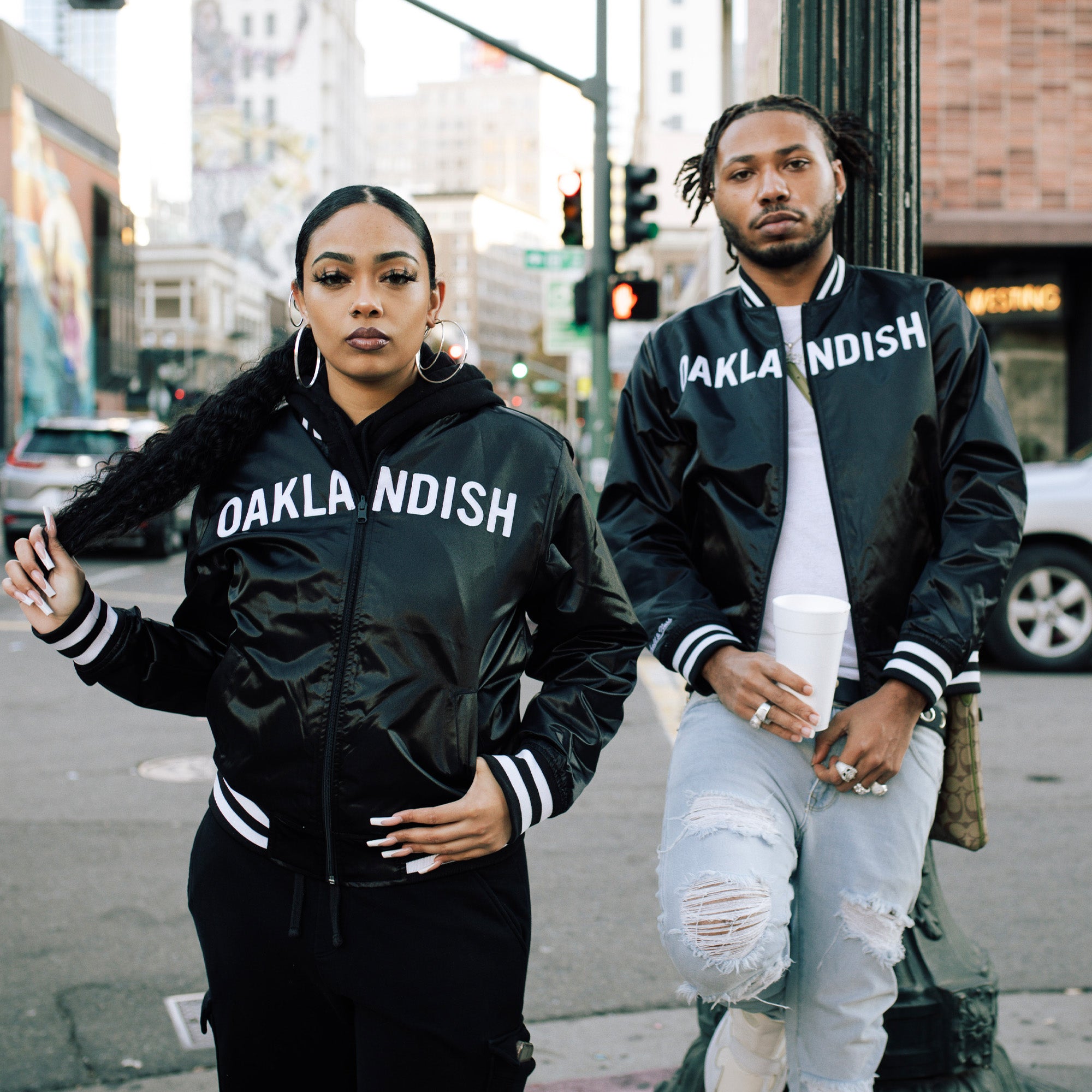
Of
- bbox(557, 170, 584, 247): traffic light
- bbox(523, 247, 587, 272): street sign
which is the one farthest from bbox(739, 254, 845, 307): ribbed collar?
bbox(523, 247, 587, 272): street sign

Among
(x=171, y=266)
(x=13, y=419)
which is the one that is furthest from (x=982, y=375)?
(x=171, y=266)

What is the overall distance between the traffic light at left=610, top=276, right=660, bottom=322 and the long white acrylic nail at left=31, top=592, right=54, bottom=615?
37.1ft

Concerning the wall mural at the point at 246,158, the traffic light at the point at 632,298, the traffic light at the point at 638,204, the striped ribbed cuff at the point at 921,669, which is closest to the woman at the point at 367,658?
the striped ribbed cuff at the point at 921,669

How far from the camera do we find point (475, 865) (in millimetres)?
2035

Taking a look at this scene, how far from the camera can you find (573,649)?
2.17 metres

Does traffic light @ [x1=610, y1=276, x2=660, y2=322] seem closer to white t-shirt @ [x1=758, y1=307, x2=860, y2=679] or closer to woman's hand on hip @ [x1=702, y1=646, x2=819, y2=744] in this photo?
white t-shirt @ [x1=758, y1=307, x2=860, y2=679]

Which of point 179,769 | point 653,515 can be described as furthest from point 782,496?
point 179,769

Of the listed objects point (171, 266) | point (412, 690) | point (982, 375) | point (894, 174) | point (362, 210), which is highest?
point (171, 266)

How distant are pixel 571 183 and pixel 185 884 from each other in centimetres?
1016

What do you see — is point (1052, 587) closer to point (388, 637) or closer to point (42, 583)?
point (388, 637)

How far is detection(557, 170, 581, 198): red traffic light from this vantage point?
13.4 m

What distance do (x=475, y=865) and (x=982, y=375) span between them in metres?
1.34

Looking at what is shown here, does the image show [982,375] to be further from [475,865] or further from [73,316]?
[73,316]

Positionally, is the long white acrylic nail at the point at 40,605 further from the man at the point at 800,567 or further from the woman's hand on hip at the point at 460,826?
the man at the point at 800,567
